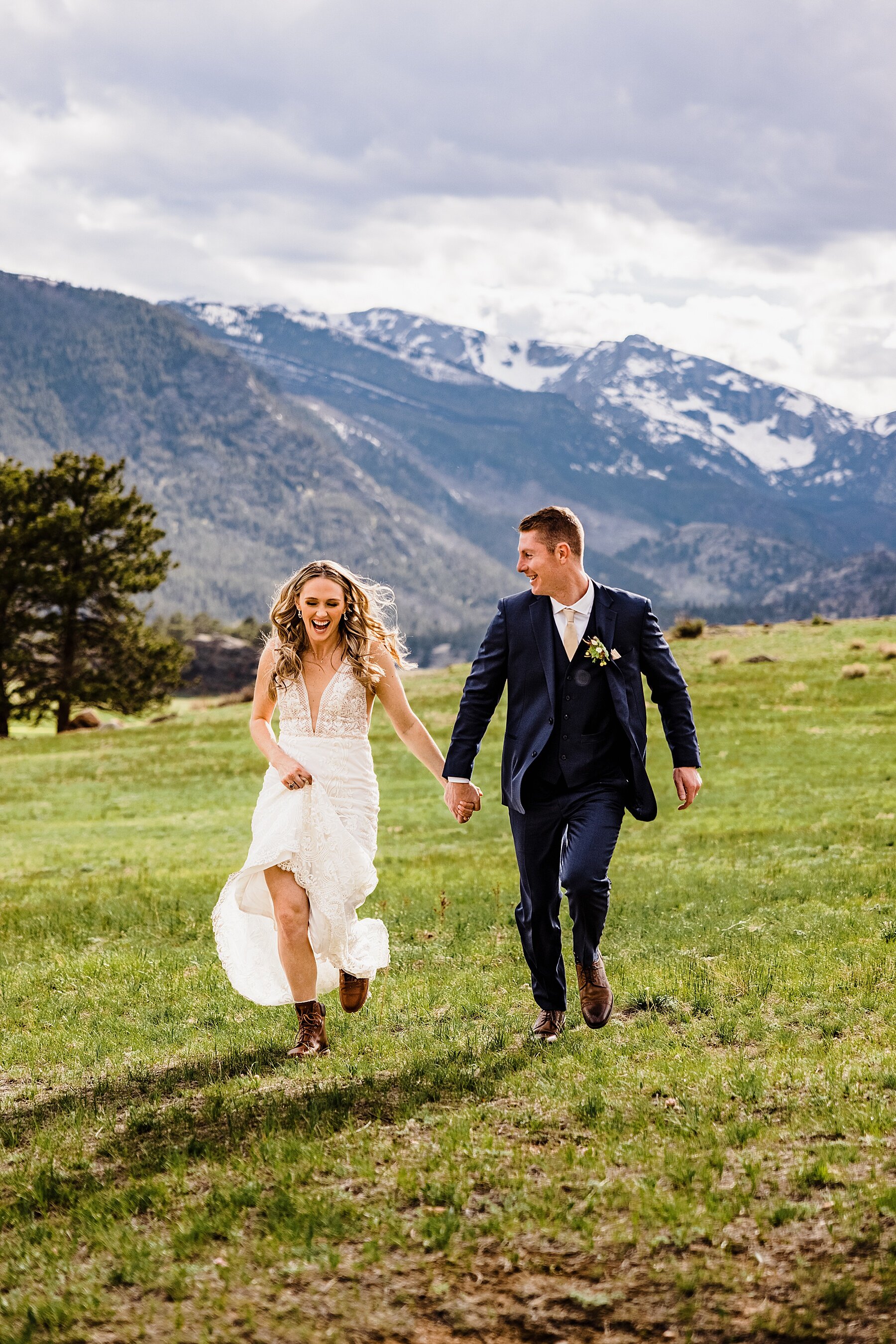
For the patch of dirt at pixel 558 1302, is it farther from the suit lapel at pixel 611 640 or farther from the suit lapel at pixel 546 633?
the suit lapel at pixel 546 633

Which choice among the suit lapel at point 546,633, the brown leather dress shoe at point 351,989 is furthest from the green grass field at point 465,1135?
the suit lapel at point 546,633

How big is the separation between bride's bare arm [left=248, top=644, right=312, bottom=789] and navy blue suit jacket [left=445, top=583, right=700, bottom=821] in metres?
0.93

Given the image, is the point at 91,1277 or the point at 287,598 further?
the point at 287,598

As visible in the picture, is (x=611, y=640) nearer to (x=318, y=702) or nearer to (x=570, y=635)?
(x=570, y=635)

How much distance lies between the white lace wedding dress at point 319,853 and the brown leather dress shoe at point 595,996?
51.0 inches

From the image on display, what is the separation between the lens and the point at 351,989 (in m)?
7.54

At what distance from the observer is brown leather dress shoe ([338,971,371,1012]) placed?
24.7 feet

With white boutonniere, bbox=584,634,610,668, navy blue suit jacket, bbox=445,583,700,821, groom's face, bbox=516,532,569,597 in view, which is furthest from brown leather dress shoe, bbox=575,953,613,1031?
groom's face, bbox=516,532,569,597

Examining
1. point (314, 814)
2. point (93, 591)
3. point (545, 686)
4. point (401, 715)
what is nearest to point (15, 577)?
point (93, 591)

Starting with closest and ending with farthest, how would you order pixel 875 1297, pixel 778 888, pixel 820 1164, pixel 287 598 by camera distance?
1. pixel 875 1297
2. pixel 820 1164
3. pixel 287 598
4. pixel 778 888

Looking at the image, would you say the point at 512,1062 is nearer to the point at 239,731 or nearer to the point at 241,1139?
the point at 241,1139

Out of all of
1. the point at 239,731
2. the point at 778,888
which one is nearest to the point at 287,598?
the point at 778,888

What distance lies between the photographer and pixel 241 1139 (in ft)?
18.9

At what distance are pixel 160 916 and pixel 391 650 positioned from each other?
6522 mm
